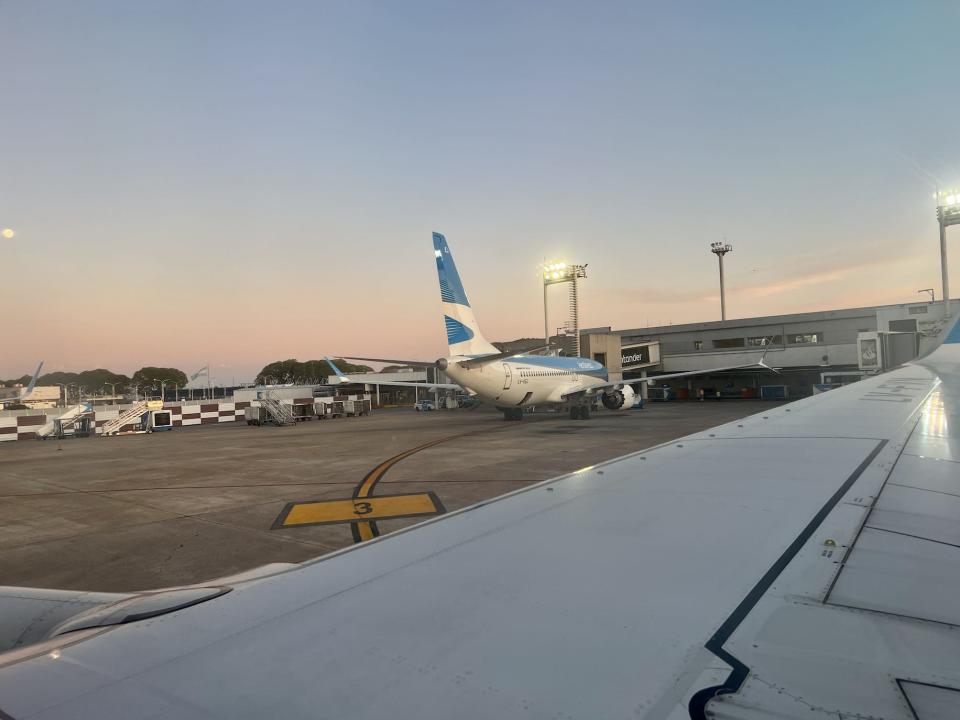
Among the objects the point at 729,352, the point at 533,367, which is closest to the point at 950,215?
the point at 729,352

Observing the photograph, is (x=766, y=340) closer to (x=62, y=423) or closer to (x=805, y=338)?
(x=805, y=338)

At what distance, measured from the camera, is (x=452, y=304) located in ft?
72.1

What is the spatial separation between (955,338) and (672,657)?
1969 centimetres

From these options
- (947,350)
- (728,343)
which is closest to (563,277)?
(728,343)

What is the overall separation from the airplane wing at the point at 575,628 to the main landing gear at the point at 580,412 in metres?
24.4

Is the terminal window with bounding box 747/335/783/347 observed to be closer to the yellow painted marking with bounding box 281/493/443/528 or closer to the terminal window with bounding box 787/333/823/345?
the terminal window with bounding box 787/333/823/345

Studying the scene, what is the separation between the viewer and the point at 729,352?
44.4m

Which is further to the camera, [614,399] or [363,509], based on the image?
[614,399]

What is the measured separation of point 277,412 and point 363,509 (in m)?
24.8

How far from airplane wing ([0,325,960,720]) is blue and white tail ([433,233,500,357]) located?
62.6 feet

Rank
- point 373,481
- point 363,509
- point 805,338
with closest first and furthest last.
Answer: point 363,509, point 373,481, point 805,338

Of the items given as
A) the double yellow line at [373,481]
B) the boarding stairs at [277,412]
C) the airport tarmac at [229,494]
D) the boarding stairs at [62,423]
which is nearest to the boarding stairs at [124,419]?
the boarding stairs at [62,423]

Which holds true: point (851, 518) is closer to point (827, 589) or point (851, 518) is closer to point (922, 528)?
point (922, 528)

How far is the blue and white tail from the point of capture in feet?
71.3
